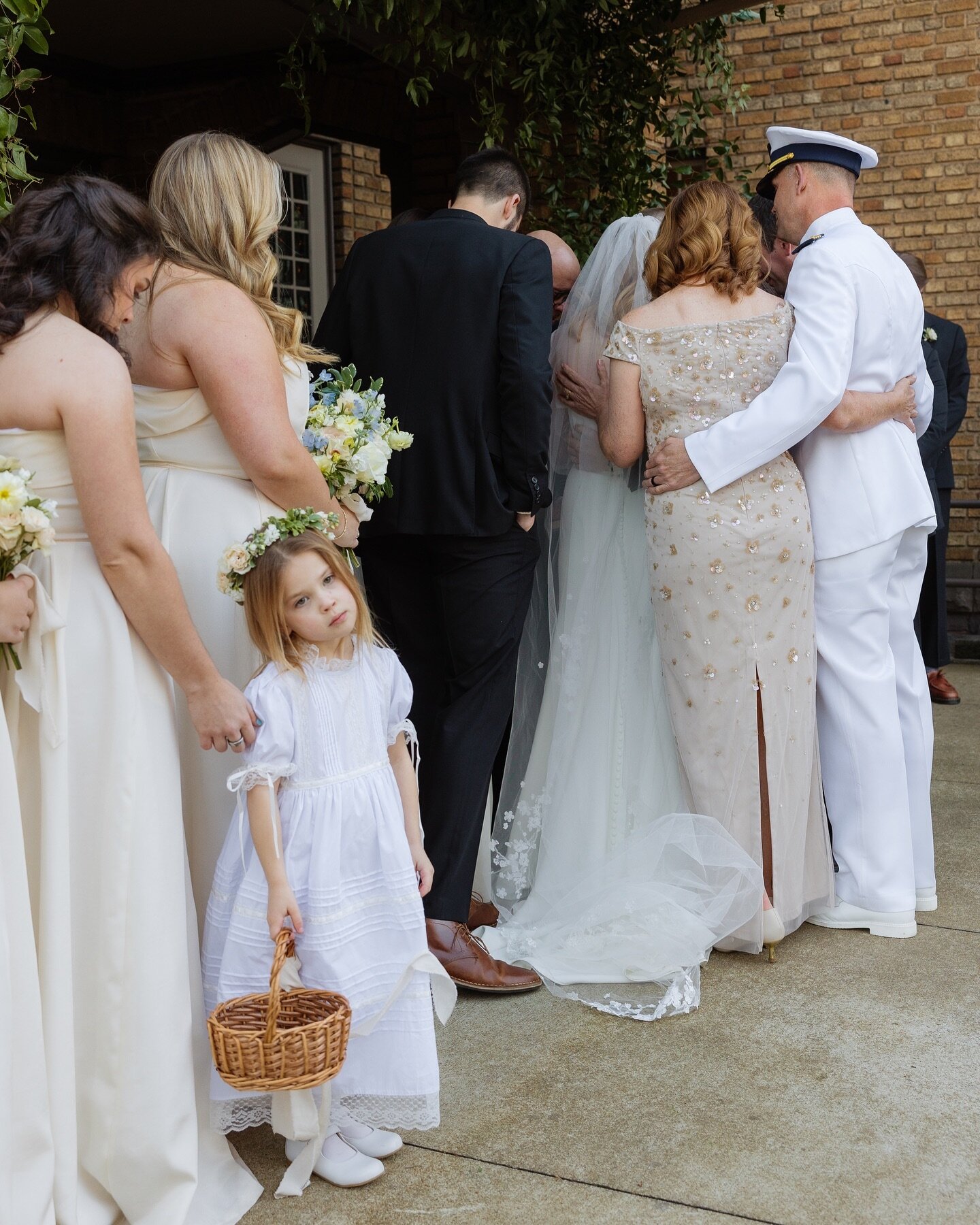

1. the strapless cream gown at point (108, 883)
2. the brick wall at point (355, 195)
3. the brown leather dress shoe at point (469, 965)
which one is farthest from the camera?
the brick wall at point (355, 195)

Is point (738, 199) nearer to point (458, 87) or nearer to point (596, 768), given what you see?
point (596, 768)

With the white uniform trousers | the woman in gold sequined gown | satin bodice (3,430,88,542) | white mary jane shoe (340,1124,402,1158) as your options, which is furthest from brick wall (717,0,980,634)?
satin bodice (3,430,88,542)

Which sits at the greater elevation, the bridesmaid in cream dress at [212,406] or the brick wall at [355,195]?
the brick wall at [355,195]

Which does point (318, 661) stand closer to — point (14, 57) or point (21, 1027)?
point (21, 1027)

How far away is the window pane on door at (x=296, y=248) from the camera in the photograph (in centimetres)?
1050

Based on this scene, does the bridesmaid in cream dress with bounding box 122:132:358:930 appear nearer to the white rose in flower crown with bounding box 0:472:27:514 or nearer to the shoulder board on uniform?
the white rose in flower crown with bounding box 0:472:27:514

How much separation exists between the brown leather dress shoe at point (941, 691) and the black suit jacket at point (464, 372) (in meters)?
4.55

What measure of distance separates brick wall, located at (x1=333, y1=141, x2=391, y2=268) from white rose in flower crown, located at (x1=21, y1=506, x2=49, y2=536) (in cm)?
920

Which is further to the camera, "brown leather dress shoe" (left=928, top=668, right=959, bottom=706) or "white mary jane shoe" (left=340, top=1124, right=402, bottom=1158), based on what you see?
"brown leather dress shoe" (left=928, top=668, right=959, bottom=706)

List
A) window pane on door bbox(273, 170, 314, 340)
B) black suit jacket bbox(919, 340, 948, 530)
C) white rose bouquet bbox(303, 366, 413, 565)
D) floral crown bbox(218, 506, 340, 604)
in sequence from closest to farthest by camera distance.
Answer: floral crown bbox(218, 506, 340, 604) → white rose bouquet bbox(303, 366, 413, 565) → black suit jacket bbox(919, 340, 948, 530) → window pane on door bbox(273, 170, 314, 340)

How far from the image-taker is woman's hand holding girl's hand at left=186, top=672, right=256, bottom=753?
2.29m

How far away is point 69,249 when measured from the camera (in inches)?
86.1

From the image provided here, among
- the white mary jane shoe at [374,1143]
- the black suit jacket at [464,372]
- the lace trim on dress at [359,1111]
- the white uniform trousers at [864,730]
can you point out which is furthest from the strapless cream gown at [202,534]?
the white uniform trousers at [864,730]

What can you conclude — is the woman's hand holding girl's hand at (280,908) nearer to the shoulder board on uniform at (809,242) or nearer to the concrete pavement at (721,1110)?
the concrete pavement at (721,1110)
